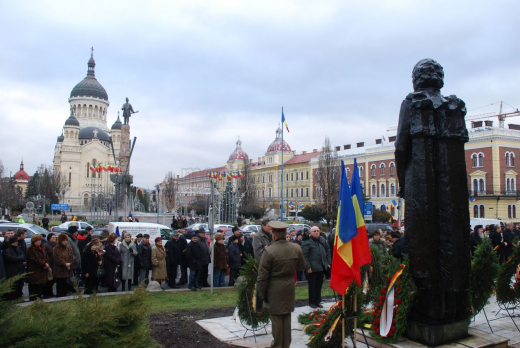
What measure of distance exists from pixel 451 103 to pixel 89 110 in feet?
387

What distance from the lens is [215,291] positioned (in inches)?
443

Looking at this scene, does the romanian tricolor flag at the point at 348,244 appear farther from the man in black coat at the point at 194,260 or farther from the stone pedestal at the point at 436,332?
the man in black coat at the point at 194,260

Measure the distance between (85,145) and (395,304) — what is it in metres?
106

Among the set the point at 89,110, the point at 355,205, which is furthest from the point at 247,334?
the point at 89,110

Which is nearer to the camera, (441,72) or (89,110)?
(441,72)

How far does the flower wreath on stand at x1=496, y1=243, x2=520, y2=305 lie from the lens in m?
A: 7.48

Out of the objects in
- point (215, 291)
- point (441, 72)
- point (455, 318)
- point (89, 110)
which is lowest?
point (215, 291)

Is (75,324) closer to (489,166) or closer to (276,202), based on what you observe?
(489,166)

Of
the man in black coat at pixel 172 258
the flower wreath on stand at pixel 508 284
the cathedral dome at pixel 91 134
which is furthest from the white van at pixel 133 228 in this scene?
the cathedral dome at pixel 91 134

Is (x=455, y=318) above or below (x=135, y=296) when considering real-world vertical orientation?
below

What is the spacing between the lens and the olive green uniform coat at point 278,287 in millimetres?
5293

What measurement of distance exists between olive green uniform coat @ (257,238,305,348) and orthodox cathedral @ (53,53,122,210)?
93.7 metres

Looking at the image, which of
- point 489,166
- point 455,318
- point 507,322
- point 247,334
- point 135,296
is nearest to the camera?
point 135,296

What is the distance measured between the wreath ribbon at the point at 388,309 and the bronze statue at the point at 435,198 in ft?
0.80
